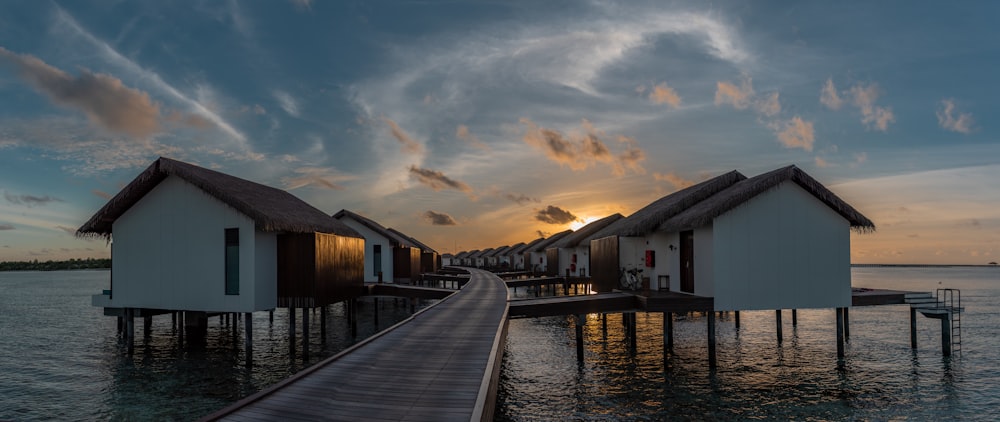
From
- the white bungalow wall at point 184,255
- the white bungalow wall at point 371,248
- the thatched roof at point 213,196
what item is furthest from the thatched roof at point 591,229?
the white bungalow wall at point 184,255

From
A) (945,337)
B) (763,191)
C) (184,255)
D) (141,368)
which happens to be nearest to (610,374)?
(763,191)

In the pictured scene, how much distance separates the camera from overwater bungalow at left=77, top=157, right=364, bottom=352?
847 inches

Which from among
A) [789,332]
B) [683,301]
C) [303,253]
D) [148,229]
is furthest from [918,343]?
[148,229]

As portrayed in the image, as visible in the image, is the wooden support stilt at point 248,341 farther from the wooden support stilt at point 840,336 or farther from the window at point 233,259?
the wooden support stilt at point 840,336

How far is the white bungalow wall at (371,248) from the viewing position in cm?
4059

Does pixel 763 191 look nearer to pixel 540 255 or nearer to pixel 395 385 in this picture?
pixel 395 385

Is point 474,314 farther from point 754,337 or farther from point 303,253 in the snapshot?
point 754,337

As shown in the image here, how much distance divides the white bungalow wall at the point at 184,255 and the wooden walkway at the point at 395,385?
8775 mm

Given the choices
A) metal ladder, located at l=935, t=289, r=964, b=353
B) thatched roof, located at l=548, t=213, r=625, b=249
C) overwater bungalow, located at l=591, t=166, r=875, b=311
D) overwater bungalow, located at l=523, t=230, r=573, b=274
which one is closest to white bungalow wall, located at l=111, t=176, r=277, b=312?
overwater bungalow, located at l=591, t=166, r=875, b=311

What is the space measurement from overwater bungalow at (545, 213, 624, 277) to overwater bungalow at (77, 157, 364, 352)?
2414 cm

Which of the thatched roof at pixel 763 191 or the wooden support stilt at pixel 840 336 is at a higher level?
the thatched roof at pixel 763 191

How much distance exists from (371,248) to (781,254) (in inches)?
1089

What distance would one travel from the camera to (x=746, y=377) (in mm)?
20250

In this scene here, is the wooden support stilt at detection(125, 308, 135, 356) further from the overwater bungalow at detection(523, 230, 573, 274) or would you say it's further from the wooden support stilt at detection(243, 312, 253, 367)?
the overwater bungalow at detection(523, 230, 573, 274)
